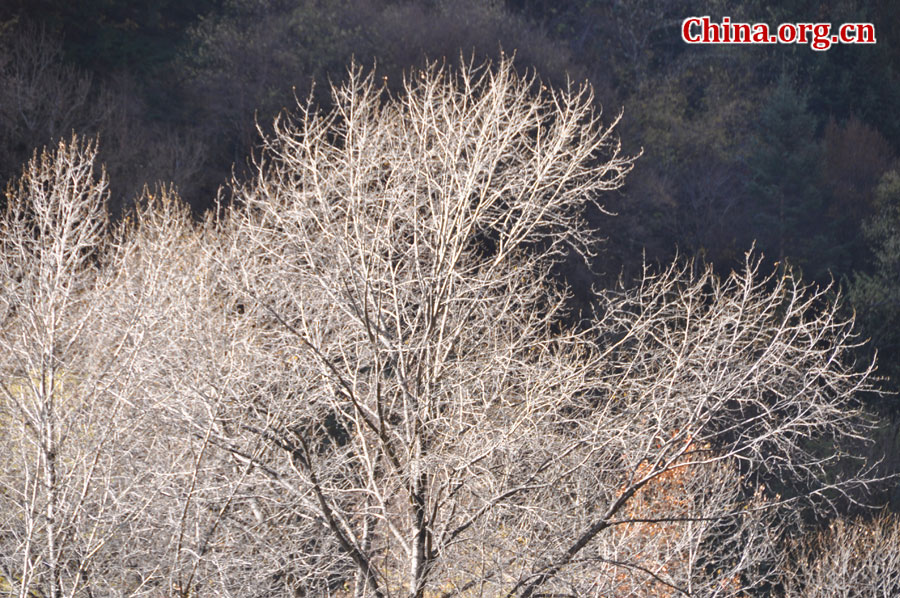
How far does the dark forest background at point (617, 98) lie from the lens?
2714 cm

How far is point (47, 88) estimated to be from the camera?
25219mm

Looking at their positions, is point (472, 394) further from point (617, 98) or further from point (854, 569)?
point (617, 98)

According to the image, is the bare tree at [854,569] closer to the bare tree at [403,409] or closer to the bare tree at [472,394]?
the bare tree at [403,409]

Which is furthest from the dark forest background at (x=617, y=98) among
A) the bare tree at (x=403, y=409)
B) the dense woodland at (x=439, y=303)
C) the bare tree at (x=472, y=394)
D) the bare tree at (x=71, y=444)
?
the bare tree at (x=472, y=394)

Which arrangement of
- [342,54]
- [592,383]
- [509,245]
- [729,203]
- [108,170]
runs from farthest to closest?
[729,203] → [342,54] → [108,170] → [509,245] → [592,383]

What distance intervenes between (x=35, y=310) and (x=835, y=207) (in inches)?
1320

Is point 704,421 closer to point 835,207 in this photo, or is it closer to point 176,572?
point 176,572

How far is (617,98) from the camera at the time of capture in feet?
123

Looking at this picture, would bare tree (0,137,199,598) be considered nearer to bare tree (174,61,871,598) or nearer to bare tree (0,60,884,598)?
A: bare tree (0,60,884,598)

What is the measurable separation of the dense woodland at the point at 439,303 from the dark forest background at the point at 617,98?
151 millimetres

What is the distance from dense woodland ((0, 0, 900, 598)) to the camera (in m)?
10.3

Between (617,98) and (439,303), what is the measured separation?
93.8 ft


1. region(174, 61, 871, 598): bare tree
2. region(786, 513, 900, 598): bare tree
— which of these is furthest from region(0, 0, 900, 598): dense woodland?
region(786, 513, 900, 598): bare tree

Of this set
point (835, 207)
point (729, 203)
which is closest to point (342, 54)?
point (729, 203)
